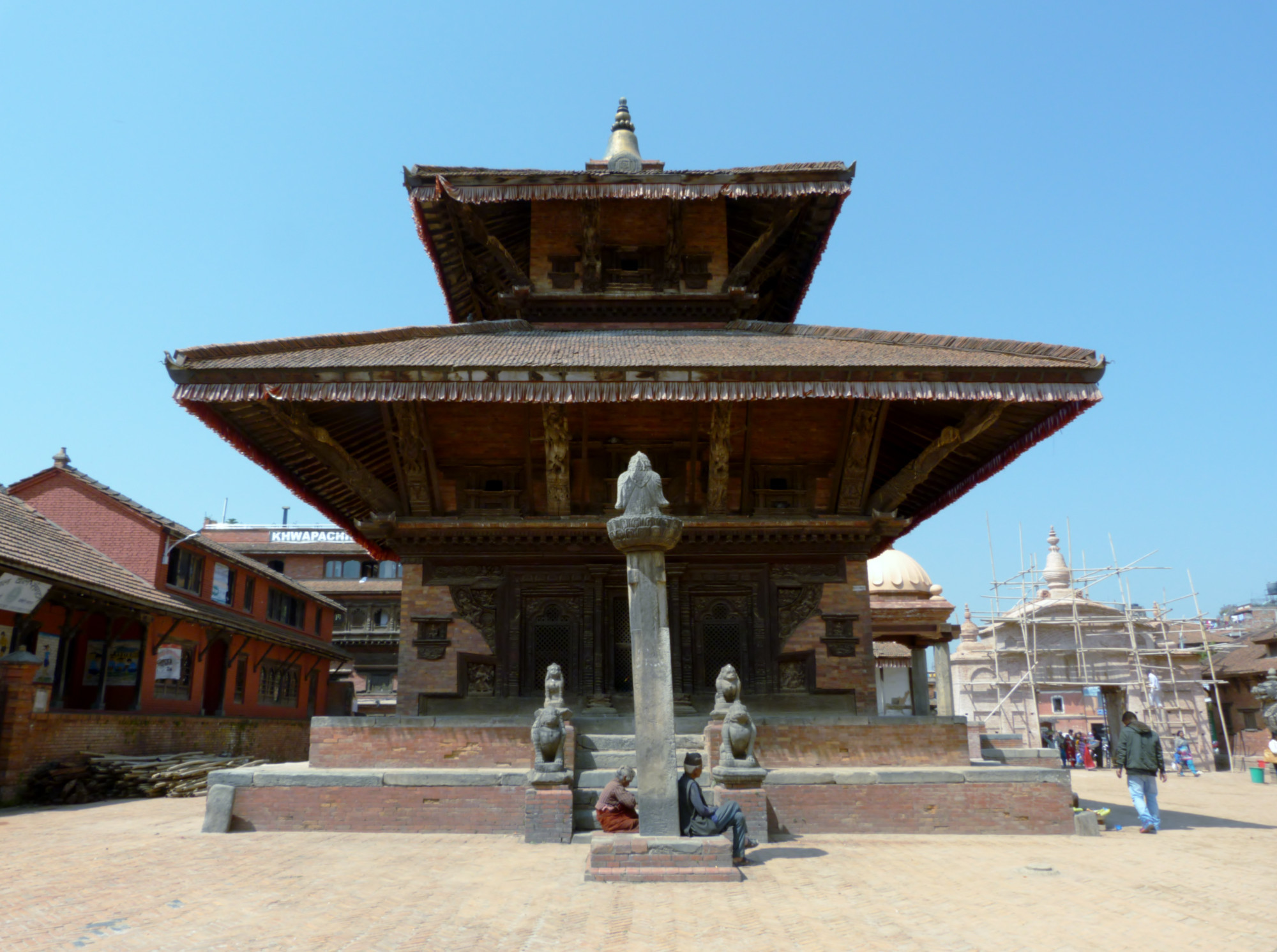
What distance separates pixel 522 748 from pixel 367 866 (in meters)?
3.25

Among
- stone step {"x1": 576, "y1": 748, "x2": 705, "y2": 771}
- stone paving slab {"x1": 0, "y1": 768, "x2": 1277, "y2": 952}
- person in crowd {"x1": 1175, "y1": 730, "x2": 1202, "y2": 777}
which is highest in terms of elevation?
stone step {"x1": 576, "y1": 748, "x2": 705, "y2": 771}

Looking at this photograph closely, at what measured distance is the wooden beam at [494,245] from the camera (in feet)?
52.7

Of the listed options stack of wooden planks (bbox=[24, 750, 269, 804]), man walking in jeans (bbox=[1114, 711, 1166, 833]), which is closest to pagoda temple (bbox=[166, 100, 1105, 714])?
man walking in jeans (bbox=[1114, 711, 1166, 833])

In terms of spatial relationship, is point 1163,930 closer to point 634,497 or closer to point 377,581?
point 634,497

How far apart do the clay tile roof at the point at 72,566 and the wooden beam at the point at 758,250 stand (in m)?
14.1

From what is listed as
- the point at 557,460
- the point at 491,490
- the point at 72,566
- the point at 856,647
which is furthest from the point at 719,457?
the point at 72,566

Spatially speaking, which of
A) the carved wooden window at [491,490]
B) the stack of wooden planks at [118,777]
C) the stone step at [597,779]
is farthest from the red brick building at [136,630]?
the stone step at [597,779]

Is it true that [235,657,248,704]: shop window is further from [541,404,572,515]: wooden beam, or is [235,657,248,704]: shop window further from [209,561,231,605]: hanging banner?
[541,404,572,515]: wooden beam

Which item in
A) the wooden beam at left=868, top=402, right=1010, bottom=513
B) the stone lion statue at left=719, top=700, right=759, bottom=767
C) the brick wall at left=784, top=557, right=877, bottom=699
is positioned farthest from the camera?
the brick wall at left=784, top=557, right=877, bottom=699

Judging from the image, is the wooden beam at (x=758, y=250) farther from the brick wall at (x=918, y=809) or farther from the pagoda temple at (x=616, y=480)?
the brick wall at (x=918, y=809)

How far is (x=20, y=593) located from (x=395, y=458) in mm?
8831

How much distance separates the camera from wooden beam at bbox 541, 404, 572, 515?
1312 centimetres

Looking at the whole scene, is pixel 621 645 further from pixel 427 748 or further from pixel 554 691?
pixel 427 748

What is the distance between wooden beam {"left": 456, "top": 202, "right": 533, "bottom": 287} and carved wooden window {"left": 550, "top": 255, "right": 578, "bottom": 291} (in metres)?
0.49
